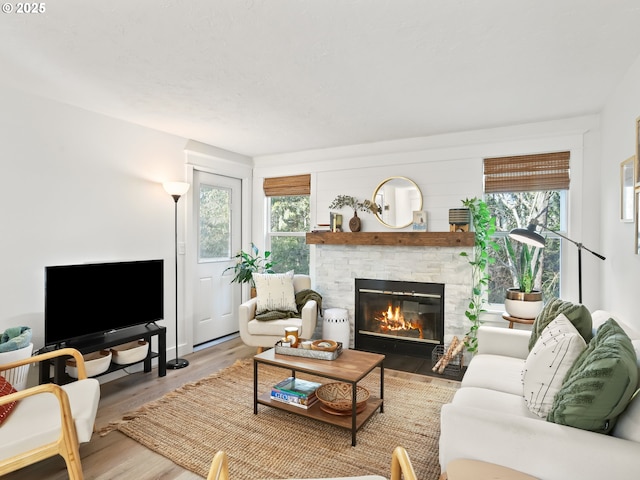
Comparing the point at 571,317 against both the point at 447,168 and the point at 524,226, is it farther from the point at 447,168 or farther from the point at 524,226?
the point at 447,168

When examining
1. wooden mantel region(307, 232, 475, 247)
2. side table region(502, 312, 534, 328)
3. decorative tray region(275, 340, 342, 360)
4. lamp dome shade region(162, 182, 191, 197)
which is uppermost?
lamp dome shade region(162, 182, 191, 197)

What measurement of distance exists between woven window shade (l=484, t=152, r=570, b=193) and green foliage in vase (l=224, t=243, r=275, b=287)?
2779 millimetres

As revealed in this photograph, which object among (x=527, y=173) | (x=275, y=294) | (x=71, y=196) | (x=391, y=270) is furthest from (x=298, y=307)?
(x=527, y=173)

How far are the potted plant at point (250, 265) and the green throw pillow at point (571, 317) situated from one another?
314 cm

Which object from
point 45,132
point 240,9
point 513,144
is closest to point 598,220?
point 513,144

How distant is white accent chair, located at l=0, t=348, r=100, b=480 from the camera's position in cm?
168

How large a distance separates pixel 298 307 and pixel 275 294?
31cm

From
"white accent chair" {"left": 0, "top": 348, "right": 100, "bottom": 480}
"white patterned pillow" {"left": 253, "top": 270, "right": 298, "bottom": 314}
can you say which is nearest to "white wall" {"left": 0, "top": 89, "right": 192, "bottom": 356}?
"white patterned pillow" {"left": 253, "top": 270, "right": 298, "bottom": 314}

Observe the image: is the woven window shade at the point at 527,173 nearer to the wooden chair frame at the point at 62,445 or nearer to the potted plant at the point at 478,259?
the potted plant at the point at 478,259

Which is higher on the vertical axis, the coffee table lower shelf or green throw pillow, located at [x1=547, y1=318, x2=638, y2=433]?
green throw pillow, located at [x1=547, y1=318, x2=638, y2=433]

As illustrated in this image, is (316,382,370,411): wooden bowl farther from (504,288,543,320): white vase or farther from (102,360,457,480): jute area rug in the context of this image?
(504,288,543,320): white vase

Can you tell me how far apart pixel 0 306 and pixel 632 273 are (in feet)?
14.0

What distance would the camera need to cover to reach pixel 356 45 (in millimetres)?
2094

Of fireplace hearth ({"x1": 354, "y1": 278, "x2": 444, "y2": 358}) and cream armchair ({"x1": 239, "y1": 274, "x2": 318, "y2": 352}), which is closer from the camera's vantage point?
cream armchair ({"x1": 239, "y1": 274, "x2": 318, "y2": 352})
